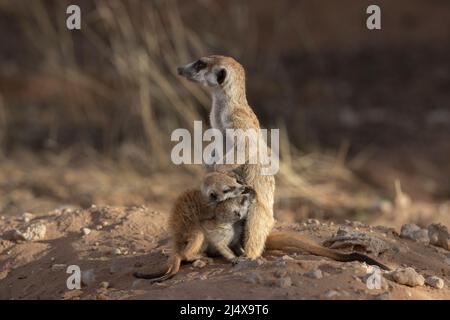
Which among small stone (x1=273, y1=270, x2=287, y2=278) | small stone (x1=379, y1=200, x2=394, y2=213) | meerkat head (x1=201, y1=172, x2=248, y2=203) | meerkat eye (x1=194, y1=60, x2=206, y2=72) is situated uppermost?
meerkat eye (x1=194, y1=60, x2=206, y2=72)

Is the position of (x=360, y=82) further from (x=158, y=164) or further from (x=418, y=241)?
(x=418, y=241)

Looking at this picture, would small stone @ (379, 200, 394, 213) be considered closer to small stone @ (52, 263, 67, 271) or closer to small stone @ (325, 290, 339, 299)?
small stone @ (52, 263, 67, 271)

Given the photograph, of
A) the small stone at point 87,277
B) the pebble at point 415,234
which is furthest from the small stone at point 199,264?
the pebble at point 415,234

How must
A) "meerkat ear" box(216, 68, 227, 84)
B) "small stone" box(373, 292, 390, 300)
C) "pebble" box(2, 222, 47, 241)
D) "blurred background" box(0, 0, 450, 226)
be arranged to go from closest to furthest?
"small stone" box(373, 292, 390, 300), "meerkat ear" box(216, 68, 227, 84), "pebble" box(2, 222, 47, 241), "blurred background" box(0, 0, 450, 226)

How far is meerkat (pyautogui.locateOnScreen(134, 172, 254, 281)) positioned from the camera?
15.2ft

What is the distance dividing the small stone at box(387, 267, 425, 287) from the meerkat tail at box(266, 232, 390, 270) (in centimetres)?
28

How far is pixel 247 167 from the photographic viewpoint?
16.1ft

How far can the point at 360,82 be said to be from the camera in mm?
12586

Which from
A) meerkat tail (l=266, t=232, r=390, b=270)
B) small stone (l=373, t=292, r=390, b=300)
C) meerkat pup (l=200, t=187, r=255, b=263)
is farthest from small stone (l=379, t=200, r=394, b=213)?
small stone (l=373, t=292, r=390, b=300)

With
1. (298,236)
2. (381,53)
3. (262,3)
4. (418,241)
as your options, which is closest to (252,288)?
(298,236)

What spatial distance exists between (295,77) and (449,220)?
4844 mm

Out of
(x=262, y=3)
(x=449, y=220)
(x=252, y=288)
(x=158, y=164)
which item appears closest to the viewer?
(x=252, y=288)

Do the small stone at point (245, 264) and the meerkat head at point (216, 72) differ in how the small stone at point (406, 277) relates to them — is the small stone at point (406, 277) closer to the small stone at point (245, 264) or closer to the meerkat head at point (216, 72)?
the small stone at point (245, 264)

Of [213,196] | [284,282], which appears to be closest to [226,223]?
[213,196]
